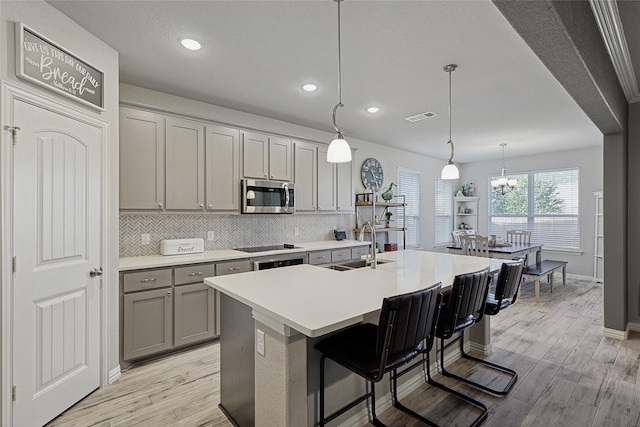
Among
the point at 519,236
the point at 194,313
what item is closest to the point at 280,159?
the point at 194,313

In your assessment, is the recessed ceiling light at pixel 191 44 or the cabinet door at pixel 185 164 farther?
the cabinet door at pixel 185 164

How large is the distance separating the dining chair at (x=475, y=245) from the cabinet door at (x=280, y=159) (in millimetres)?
3289

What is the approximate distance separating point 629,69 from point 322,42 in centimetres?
288

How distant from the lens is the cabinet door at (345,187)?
197 inches

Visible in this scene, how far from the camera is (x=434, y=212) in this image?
289 inches

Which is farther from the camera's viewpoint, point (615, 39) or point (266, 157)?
point (266, 157)

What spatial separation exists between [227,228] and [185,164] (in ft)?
3.22

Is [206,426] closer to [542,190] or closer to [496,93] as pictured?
[496,93]

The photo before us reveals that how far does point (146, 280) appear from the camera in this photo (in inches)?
112

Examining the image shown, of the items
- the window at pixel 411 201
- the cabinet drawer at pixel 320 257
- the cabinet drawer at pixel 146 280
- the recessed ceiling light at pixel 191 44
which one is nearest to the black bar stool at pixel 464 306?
the cabinet drawer at pixel 320 257

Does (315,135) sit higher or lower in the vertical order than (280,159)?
higher

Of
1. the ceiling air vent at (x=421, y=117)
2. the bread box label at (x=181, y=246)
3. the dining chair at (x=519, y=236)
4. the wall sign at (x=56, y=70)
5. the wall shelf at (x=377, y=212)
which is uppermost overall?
the ceiling air vent at (x=421, y=117)

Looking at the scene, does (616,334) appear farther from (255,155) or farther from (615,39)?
(255,155)

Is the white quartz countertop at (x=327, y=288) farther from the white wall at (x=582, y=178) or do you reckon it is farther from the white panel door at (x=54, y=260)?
the white wall at (x=582, y=178)
